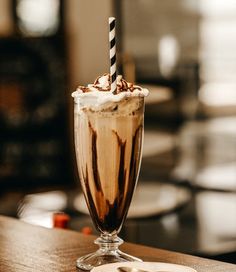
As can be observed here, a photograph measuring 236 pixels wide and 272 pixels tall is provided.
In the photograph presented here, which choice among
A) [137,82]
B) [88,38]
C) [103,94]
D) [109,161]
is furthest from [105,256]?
[88,38]

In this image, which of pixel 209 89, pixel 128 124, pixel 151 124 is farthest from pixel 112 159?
pixel 151 124

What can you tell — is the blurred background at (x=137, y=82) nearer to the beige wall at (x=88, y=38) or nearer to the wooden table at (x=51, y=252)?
the beige wall at (x=88, y=38)

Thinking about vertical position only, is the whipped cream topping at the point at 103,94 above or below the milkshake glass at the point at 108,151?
above

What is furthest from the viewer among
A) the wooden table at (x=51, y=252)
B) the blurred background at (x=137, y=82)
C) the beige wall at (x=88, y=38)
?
the beige wall at (x=88, y=38)

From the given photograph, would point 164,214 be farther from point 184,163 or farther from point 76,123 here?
point 184,163

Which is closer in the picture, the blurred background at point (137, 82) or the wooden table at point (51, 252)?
the wooden table at point (51, 252)

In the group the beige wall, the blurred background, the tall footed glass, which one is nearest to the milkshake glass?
the tall footed glass

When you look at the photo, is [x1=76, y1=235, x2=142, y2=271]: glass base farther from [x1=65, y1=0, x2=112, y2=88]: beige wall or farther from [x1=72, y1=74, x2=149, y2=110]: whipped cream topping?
[x1=65, y1=0, x2=112, y2=88]: beige wall

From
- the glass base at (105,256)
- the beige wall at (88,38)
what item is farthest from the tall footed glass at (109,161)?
the beige wall at (88,38)
